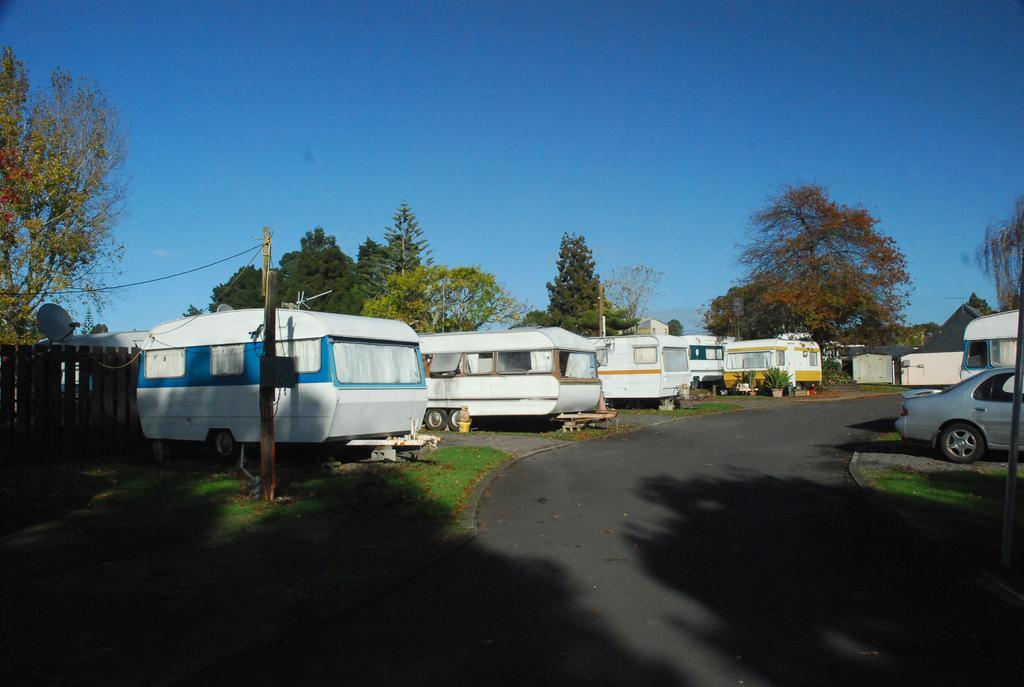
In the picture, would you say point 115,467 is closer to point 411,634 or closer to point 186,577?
point 186,577

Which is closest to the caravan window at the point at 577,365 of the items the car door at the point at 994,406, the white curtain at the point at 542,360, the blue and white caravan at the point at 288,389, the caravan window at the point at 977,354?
the white curtain at the point at 542,360

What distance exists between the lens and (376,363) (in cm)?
1462

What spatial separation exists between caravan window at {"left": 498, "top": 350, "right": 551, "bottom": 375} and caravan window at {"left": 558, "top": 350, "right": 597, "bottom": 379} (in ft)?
1.38

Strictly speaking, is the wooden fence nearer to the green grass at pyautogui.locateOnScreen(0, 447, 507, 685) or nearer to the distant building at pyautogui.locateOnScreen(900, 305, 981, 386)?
the green grass at pyautogui.locateOnScreen(0, 447, 507, 685)

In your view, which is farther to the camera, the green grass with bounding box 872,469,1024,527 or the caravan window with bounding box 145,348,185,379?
the caravan window with bounding box 145,348,185,379

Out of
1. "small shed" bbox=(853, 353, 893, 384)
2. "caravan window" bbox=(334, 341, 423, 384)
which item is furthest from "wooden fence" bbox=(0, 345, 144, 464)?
"small shed" bbox=(853, 353, 893, 384)

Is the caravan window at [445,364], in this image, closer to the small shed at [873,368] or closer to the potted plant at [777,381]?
the potted plant at [777,381]

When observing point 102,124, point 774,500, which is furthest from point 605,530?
point 102,124

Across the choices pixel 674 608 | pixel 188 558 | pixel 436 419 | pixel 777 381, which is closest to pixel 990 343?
pixel 436 419

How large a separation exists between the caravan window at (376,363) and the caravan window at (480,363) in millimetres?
5807

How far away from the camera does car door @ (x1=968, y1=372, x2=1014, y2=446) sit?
13.2 m

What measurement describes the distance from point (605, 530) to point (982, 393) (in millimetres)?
7987

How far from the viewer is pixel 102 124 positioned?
22.0 metres

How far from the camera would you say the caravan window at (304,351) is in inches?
542
